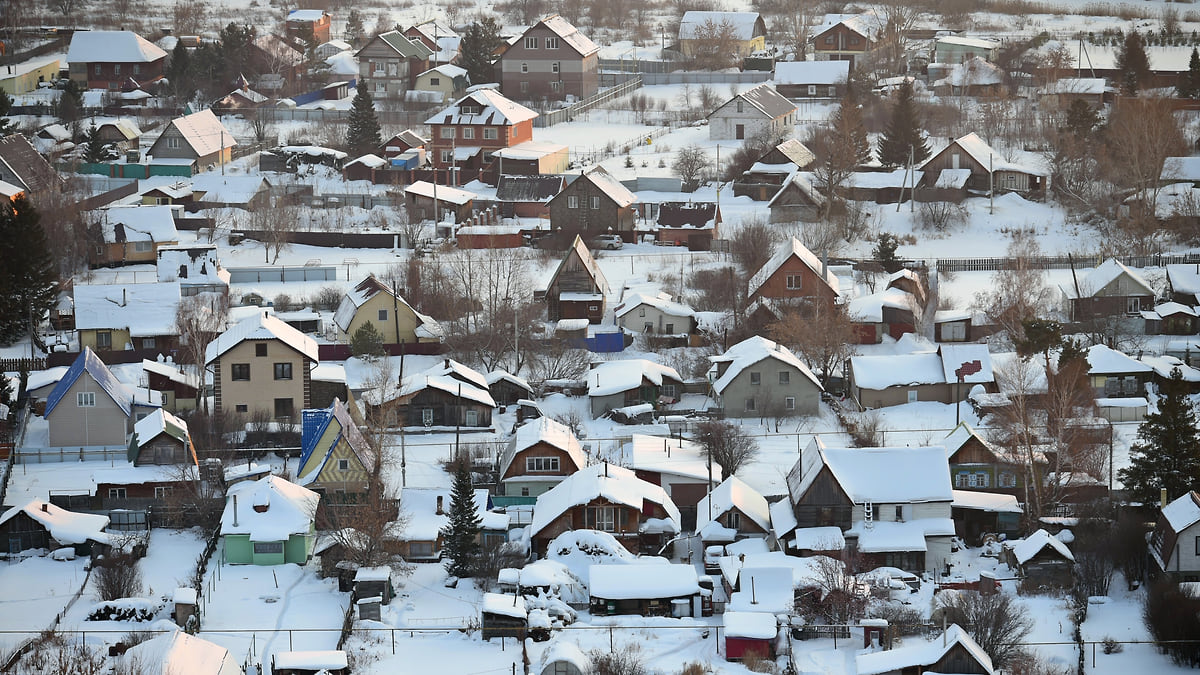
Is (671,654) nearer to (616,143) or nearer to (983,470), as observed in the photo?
(983,470)

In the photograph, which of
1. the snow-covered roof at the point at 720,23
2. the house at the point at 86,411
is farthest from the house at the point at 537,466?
the snow-covered roof at the point at 720,23

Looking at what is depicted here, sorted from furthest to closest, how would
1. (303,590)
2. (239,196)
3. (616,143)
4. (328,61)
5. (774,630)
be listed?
(328,61) → (616,143) → (239,196) → (303,590) → (774,630)

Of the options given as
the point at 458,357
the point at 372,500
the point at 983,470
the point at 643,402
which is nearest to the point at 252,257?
the point at 458,357

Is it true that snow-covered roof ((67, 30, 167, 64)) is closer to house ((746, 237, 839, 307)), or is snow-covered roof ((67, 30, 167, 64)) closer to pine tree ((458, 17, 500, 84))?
pine tree ((458, 17, 500, 84))

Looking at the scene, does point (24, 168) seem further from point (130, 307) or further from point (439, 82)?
point (439, 82)

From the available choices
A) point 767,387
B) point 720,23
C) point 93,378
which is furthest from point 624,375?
point 720,23

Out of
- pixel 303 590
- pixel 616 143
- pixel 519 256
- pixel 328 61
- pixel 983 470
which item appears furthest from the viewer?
pixel 328 61

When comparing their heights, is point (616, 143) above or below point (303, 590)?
A: above
